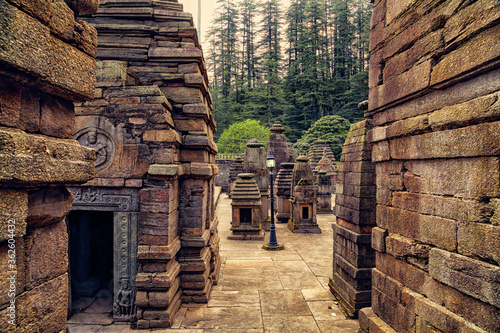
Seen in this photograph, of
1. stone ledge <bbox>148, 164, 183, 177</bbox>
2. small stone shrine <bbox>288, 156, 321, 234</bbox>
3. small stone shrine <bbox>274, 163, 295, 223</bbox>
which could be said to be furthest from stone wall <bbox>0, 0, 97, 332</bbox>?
small stone shrine <bbox>274, 163, 295, 223</bbox>

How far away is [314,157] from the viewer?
93.7ft

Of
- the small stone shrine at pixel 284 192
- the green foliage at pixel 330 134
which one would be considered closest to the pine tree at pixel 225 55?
the green foliage at pixel 330 134

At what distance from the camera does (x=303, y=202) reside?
12578mm

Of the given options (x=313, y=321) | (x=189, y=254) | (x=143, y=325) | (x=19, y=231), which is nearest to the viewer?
(x=19, y=231)

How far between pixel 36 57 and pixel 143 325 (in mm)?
4774

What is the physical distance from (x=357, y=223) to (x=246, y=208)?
6676mm

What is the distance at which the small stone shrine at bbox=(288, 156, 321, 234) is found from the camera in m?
12.6

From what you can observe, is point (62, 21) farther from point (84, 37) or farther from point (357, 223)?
point (357, 223)

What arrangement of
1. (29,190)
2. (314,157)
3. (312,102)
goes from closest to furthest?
(29,190), (314,157), (312,102)

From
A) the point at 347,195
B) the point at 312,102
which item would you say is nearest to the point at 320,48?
the point at 312,102

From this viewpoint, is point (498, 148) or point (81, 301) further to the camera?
point (81, 301)

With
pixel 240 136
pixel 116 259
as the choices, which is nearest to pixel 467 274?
pixel 116 259

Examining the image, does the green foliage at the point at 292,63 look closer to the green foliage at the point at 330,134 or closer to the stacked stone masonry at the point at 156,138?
the green foliage at the point at 330,134

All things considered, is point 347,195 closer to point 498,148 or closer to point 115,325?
point 498,148
